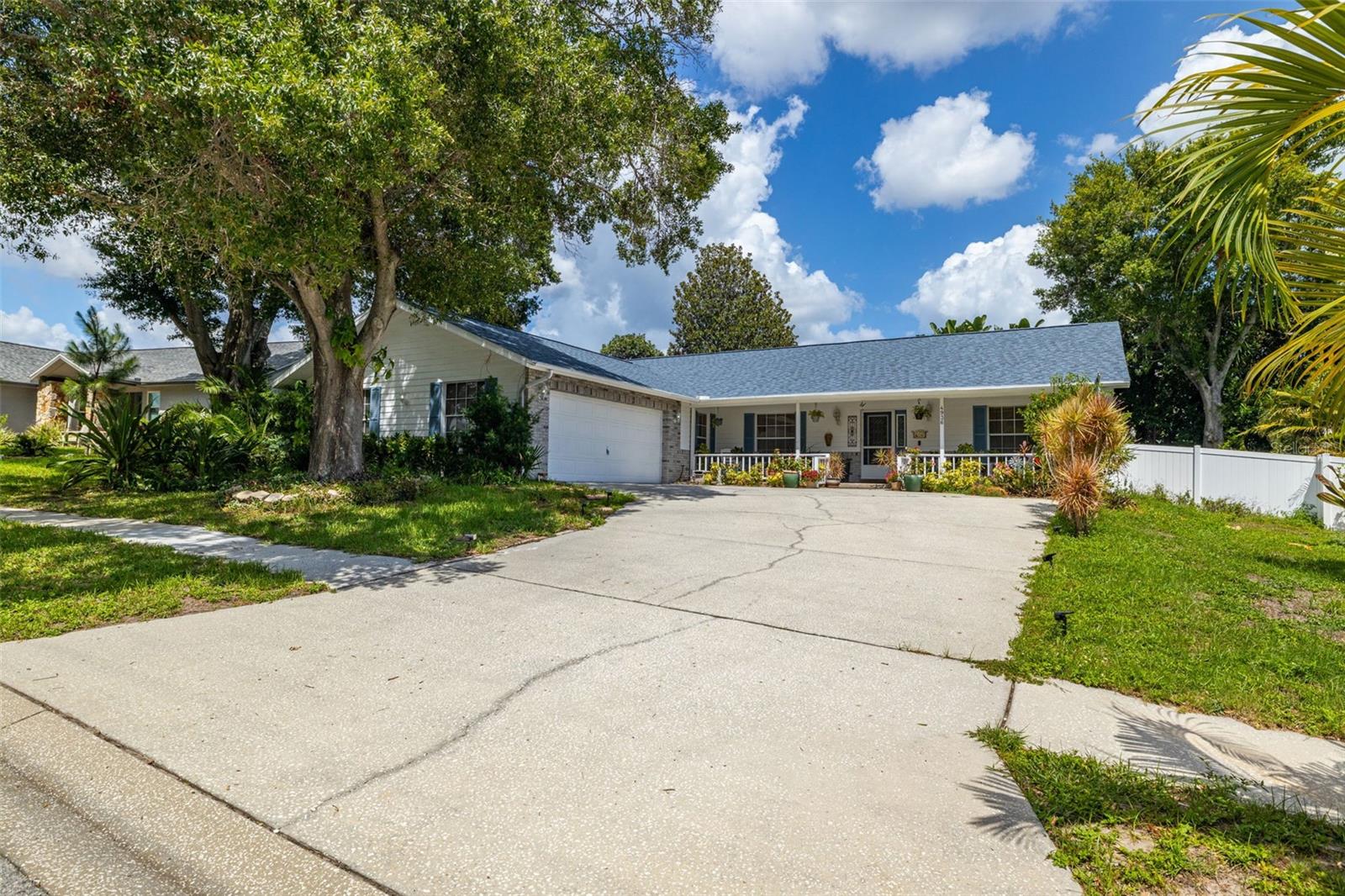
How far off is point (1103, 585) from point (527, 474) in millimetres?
10881

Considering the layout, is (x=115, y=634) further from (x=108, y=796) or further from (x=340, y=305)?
(x=340, y=305)

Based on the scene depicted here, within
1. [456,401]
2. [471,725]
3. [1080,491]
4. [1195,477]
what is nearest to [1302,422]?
[1195,477]

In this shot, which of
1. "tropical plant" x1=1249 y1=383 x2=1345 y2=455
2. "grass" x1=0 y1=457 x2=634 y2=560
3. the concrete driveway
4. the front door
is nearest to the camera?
the concrete driveway

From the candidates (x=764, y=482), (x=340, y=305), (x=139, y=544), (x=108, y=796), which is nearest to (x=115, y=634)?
(x=108, y=796)

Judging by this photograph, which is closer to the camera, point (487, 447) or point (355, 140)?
point (355, 140)

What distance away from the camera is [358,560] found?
7023 millimetres

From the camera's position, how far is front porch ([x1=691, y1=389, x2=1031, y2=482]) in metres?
16.8

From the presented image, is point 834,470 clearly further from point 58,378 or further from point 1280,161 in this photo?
point 58,378

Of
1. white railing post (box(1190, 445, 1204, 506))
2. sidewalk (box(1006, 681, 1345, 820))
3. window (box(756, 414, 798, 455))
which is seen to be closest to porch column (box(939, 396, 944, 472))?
window (box(756, 414, 798, 455))

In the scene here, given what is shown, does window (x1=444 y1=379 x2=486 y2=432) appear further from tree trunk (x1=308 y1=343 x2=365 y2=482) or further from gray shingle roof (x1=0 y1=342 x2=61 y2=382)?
gray shingle roof (x1=0 y1=342 x2=61 y2=382)

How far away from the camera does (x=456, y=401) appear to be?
1573 cm

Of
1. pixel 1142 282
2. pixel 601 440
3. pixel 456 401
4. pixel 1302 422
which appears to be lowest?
pixel 601 440

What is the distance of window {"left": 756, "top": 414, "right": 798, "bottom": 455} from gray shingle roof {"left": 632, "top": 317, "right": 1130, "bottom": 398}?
1.20 metres

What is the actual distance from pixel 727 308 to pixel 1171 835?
3855 centimetres
